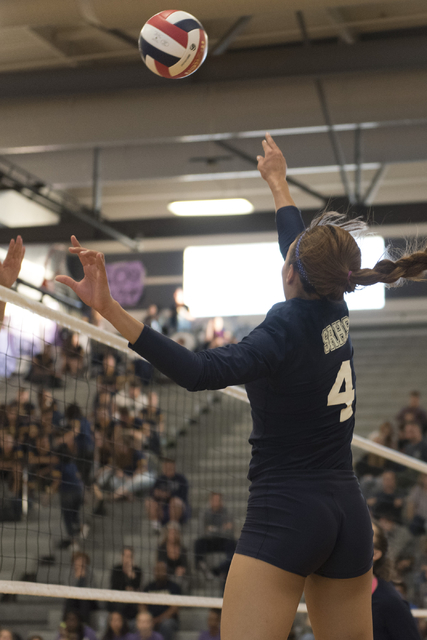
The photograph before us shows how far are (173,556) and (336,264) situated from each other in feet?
20.3

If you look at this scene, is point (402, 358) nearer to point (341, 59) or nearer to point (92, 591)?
point (341, 59)

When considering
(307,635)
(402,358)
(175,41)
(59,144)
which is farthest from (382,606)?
(402,358)

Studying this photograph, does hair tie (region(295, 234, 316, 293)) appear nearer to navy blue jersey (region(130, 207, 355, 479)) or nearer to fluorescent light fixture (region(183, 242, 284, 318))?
A: navy blue jersey (region(130, 207, 355, 479))

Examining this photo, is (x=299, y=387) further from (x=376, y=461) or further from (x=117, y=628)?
(x=376, y=461)

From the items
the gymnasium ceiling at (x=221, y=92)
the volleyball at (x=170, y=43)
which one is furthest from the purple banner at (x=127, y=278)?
the volleyball at (x=170, y=43)

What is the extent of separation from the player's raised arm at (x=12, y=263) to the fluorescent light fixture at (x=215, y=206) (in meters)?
9.43

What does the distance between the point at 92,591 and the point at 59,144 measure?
7046 millimetres

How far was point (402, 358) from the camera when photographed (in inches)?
663

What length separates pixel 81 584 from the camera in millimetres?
7574

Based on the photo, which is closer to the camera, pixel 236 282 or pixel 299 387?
pixel 299 387

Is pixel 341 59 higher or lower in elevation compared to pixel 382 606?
higher

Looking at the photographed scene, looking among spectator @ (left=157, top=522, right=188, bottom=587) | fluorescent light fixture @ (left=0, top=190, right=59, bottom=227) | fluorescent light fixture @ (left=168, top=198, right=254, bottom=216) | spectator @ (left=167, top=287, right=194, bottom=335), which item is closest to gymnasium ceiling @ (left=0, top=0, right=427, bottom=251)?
fluorescent light fixture @ (left=168, top=198, right=254, bottom=216)

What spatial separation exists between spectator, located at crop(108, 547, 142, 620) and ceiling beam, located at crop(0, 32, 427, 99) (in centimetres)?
522

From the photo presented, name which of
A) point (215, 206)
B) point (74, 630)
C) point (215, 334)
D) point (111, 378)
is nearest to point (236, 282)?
point (215, 334)
